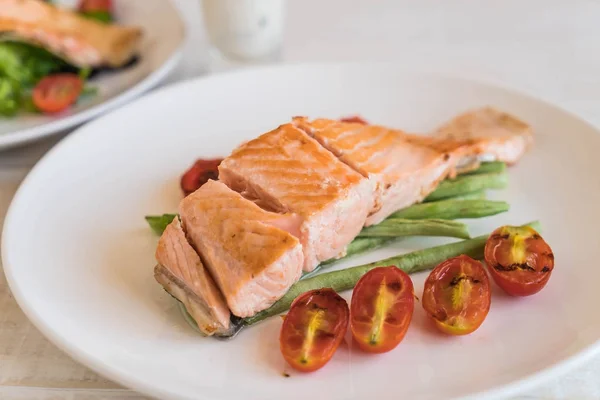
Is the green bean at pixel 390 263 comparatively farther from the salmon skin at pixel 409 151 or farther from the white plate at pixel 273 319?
the salmon skin at pixel 409 151

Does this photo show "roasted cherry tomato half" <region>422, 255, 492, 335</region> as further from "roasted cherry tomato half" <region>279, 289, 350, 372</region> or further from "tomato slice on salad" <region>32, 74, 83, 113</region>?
"tomato slice on salad" <region>32, 74, 83, 113</region>

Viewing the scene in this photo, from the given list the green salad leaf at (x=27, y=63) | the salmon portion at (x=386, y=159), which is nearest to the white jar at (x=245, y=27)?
the green salad leaf at (x=27, y=63)

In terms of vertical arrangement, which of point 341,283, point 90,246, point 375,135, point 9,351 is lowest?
point 9,351

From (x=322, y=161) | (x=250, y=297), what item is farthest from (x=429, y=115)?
(x=250, y=297)

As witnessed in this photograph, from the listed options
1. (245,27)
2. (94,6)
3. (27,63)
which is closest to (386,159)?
(245,27)

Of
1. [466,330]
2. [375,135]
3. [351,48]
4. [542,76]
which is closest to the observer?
[466,330]

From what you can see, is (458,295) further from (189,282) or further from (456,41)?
(456,41)

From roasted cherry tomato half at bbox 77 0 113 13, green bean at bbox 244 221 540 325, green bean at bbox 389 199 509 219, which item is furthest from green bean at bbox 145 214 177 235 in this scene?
roasted cherry tomato half at bbox 77 0 113 13

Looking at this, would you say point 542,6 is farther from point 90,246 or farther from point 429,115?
point 90,246
